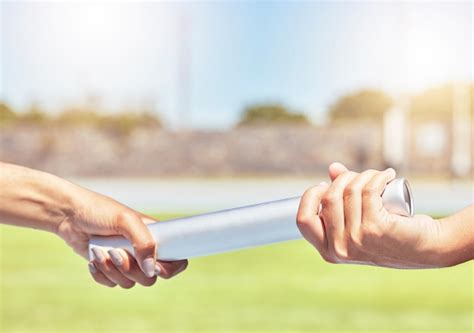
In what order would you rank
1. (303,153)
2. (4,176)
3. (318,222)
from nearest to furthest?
(318,222) < (4,176) < (303,153)

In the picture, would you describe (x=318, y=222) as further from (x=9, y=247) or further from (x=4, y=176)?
(x=9, y=247)

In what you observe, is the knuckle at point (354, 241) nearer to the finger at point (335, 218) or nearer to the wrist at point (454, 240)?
the finger at point (335, 218)

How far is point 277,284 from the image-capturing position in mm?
9375

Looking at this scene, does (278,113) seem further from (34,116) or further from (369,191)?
(369,191)

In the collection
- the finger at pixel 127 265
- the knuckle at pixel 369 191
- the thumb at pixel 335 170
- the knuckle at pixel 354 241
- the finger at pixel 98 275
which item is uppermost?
the knuckle at pixel 369 191

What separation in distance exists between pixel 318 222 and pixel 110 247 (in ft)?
1.85

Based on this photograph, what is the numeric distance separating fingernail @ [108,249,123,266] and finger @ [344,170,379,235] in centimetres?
57

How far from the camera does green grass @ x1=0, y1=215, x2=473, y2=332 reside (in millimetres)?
7262

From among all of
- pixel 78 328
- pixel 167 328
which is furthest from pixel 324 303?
pixel 78 328

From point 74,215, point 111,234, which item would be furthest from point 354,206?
point 74,215

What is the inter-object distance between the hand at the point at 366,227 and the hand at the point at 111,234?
371 mm

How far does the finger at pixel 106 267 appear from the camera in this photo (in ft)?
6.20

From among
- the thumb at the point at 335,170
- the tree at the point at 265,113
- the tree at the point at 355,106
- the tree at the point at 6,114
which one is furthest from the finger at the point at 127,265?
the tree at the point at 265,113

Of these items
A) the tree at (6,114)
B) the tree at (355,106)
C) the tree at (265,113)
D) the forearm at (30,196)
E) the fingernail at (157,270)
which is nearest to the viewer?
the fingernail at (157,270)
